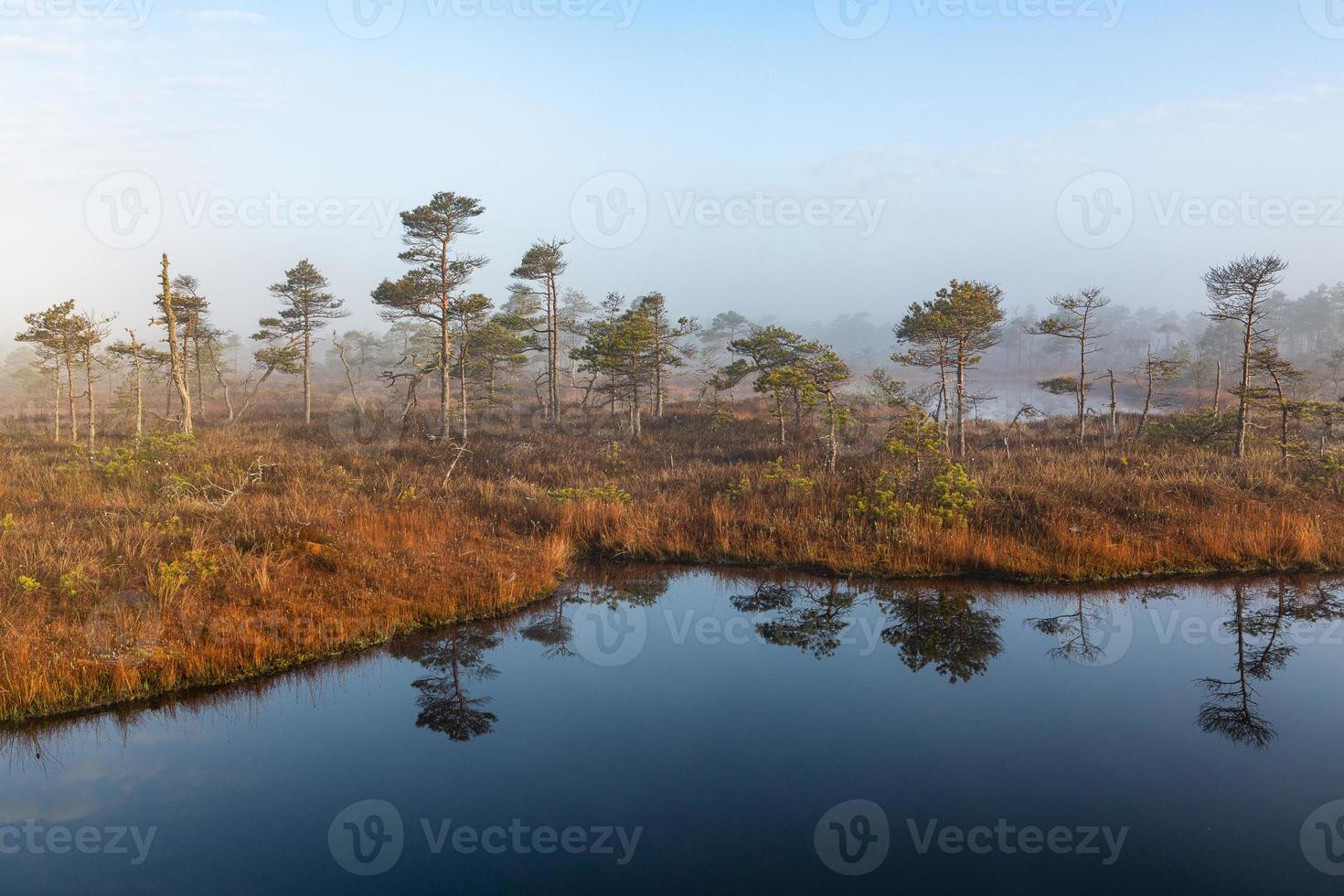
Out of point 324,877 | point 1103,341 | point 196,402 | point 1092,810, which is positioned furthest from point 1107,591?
point 1103,341

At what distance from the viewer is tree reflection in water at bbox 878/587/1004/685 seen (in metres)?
8.29

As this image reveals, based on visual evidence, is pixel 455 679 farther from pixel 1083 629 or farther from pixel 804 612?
pixel 1083 629

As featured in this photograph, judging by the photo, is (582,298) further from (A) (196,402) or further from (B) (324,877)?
(B) (324,877)

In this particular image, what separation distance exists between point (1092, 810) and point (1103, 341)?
507 ft

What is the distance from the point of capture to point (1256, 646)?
27.9ft

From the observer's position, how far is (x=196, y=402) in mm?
50438

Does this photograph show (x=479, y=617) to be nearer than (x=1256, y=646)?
No

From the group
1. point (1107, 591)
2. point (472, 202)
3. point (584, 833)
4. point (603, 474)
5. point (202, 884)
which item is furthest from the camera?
point (472, 202)

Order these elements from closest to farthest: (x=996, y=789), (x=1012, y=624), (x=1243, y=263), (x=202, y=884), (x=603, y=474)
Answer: (x=202, y=884) → (x=996, y=789) → (x=1012, y=624) → (x=1243, y=263) → (x=603, y=474)

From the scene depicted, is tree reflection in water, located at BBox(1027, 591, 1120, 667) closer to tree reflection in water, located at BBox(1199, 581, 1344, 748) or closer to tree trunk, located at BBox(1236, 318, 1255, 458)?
tree reflection in water, located at BBox(1199, 581, 1344, 748)

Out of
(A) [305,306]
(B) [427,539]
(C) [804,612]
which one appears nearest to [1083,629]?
(C) [804,612]

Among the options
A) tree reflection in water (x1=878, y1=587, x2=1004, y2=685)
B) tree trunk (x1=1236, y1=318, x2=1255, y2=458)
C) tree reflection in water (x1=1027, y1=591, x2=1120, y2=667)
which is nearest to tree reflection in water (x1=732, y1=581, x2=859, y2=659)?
tree reflection in water (x1=878, y1=587, x2=1004, y2=685)

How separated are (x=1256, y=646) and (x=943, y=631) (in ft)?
13.0

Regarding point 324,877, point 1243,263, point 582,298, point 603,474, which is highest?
point 582,298
